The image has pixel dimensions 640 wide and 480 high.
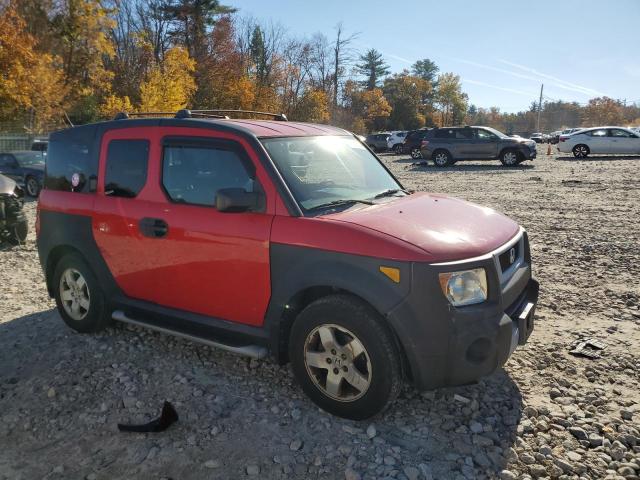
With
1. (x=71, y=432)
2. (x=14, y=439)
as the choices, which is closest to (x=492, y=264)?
(x=71, y=432)

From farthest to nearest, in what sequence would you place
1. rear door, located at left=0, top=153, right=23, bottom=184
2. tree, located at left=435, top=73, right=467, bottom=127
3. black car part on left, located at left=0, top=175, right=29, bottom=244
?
tree, located at left=435, top=73, right=467, bottom=127, rear door, located at left=0, top=153, right=23, bottom=184, black car part on left, located at left=0, top=175, right=29, bottom=244

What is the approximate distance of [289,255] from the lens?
131 inches

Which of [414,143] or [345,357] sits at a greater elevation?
[414,143]

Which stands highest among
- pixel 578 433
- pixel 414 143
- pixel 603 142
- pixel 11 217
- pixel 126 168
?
pixel 603 142

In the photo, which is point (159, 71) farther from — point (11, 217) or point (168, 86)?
point (11, 217)

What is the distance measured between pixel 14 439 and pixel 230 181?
2190mm

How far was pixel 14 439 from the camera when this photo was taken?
3.30 metres

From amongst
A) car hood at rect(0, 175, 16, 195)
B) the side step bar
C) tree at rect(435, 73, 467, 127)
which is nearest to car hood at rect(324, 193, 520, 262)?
the side step bar

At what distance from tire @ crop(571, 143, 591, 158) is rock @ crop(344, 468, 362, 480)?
25.8m

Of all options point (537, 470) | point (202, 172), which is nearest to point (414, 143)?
point (202, 172)

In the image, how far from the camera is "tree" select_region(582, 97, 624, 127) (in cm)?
10394

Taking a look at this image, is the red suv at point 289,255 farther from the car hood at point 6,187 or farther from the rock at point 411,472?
the car hood at point 6,187

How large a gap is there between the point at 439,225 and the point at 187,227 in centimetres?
179

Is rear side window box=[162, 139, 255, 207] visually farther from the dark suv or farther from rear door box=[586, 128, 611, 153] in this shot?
rear door box=[586, 128, 611, 153]
